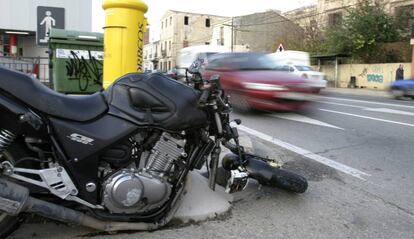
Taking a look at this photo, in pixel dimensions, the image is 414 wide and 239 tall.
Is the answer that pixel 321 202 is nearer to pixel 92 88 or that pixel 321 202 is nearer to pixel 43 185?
pixel 43 185

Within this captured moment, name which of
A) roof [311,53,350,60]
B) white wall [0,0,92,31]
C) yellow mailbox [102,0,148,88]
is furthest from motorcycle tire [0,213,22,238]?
roof [311,53,350,60]

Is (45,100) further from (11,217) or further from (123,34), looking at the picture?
(123,34)

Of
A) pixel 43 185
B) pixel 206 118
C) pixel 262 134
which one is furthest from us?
pixel 262 134

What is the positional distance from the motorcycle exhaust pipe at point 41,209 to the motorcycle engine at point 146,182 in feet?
0.46

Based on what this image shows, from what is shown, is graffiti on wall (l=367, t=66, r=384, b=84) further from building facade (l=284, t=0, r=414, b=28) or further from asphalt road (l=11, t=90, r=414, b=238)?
asphalt road (l=11, t=90, r=414, b=238)

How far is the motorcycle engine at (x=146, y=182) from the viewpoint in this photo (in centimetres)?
328

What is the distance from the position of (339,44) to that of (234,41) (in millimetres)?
23838

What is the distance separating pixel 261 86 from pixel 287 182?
598cm

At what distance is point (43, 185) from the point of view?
3.20 m

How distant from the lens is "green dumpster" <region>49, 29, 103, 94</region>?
10117mm

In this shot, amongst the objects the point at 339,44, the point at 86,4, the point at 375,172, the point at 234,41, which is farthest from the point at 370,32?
the point at 375,172

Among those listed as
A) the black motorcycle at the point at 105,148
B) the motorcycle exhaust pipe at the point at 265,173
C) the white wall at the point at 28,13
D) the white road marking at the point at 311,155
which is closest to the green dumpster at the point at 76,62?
the white road marking at the point at 311,155

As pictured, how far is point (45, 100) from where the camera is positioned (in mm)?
3164

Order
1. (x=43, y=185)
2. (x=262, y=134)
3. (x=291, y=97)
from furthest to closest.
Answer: (x=291, y=97) → (x=262, y=134) → (x=43, y=185)
